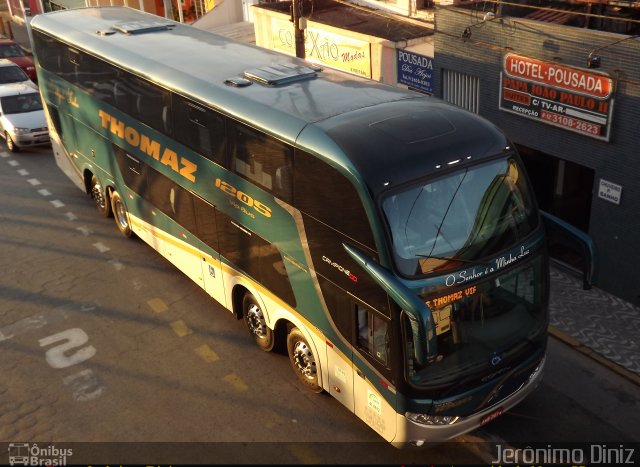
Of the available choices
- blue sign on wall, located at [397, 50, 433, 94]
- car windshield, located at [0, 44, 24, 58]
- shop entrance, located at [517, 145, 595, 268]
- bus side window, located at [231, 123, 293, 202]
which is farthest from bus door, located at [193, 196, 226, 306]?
car windshield, located at [0, 44, 24, 58]

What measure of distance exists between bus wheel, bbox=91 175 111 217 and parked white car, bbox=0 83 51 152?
532 cm

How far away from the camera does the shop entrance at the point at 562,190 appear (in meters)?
13.1

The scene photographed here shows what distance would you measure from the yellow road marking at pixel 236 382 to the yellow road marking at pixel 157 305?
2.50 meters

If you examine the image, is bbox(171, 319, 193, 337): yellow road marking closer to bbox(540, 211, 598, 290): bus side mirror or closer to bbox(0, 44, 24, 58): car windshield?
bbox(540, 211, 598, 290): bus side mirror

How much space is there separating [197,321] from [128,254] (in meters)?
3.29

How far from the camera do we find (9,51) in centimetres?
2795

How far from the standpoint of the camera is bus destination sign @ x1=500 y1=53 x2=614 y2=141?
1173 centimetres

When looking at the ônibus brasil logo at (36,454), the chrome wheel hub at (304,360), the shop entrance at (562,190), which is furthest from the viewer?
the shop entrance at (562,190)

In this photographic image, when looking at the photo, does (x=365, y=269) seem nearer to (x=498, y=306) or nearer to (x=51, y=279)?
(x=498, y=306)

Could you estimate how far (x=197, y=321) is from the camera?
12.4 m

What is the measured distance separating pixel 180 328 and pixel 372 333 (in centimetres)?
503

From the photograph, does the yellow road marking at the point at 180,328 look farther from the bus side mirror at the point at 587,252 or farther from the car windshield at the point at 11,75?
the car windshield at the point at 11,75

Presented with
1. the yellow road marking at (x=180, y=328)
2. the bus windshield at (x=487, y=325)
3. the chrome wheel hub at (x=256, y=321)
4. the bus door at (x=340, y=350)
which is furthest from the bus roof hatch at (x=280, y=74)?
the yellow road marking at (x=180, y=328)

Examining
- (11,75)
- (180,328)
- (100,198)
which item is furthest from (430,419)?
(11,75)
